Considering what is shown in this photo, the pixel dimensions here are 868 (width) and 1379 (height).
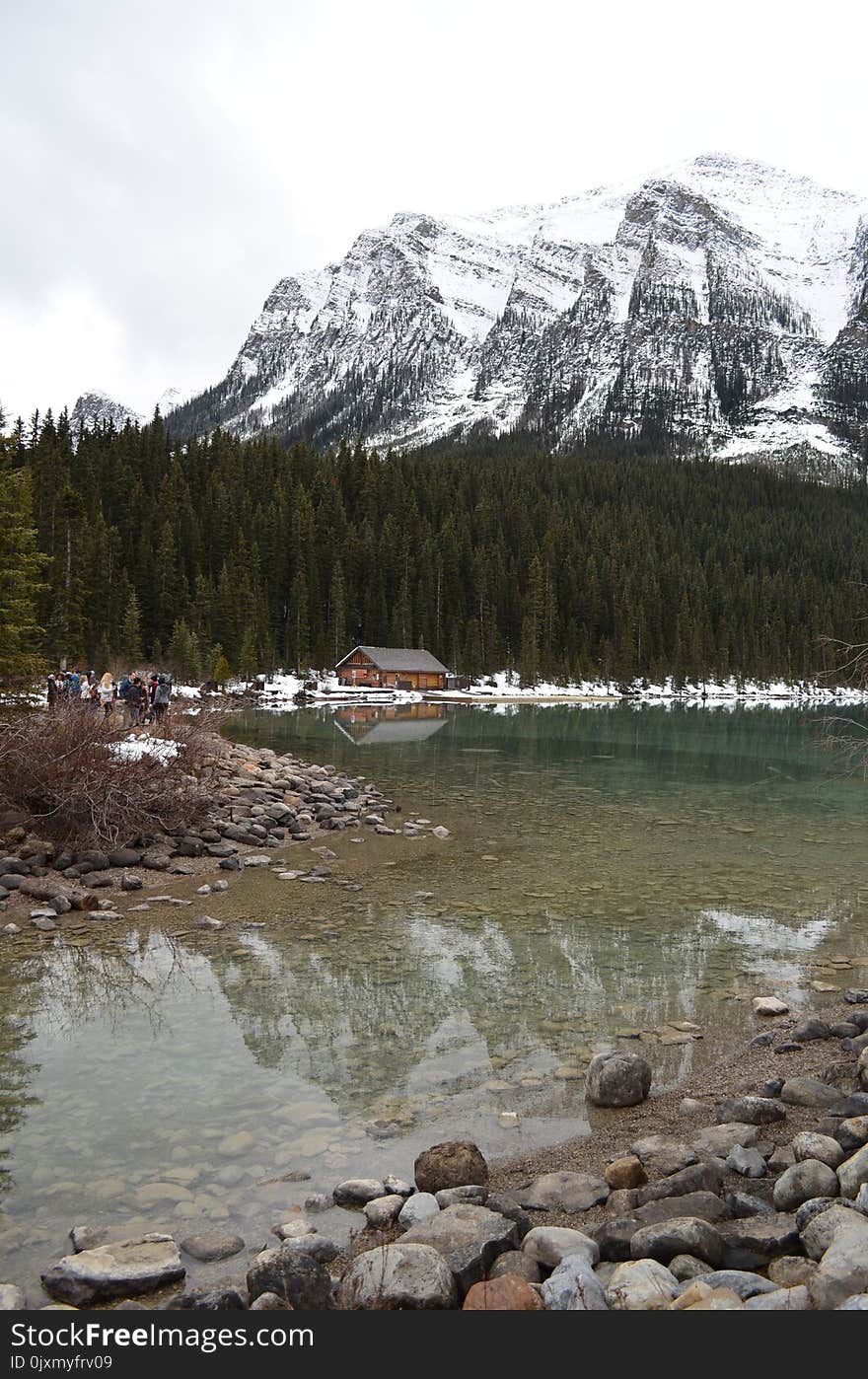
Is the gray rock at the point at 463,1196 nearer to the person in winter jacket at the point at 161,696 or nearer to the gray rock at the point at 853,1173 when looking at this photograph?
the gray rock at the point at 853,1173

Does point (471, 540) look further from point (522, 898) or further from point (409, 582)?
point (522, 898)

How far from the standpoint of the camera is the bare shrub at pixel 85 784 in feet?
50.9

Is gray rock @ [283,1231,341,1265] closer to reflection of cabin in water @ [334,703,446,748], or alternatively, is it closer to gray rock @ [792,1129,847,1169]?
gray rock @ [792,1129,847,1169]

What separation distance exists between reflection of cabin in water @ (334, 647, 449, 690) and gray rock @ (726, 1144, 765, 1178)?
88076mm

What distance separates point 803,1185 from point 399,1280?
8.89 ft

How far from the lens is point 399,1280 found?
14.1 ft

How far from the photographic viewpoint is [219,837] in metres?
17.0

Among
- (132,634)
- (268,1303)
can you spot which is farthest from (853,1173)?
(132,634)

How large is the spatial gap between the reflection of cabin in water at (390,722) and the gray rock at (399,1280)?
116 ft

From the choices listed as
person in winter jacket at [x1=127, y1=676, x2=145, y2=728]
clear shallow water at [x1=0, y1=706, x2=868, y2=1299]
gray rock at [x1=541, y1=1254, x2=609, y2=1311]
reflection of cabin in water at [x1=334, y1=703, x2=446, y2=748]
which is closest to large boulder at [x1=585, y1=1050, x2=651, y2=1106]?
clear shallow water at [x1=0, y1=706, x2=868, y2=1299]

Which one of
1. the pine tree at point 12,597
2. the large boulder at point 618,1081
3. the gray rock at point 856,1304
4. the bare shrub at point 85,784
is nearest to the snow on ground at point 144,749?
the bare shrub at point 85,784

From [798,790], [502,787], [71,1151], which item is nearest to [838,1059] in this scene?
[71,1151]

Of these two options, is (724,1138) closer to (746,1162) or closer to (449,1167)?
(746,1162)

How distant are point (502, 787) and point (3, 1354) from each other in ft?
78.3
